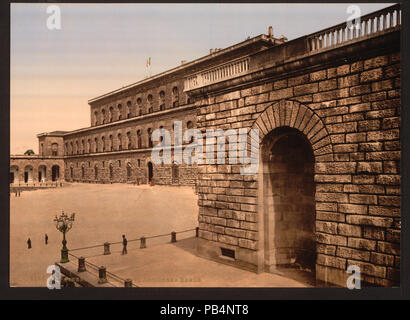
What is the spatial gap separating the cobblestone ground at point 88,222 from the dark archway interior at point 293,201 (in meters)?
6.27

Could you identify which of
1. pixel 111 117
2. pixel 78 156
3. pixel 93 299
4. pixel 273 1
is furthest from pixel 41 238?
pixel 78 156

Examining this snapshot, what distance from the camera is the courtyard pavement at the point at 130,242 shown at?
9.22 metres

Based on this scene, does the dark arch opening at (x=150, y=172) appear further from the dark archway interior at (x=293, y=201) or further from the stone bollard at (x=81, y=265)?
the dark archway interior at (x=293, y=201)

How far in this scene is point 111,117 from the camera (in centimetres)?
4622

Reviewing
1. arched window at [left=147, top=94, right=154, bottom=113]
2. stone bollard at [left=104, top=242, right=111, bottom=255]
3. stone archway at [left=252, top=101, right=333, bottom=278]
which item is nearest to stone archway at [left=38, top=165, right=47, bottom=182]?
arched window at [left=147, top=94, right=154, bottom=113]

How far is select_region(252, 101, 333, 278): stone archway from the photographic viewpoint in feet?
31.5

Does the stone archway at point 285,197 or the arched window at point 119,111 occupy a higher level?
the arched window at point 119,111

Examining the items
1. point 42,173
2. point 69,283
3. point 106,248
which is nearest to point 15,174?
point 42,173

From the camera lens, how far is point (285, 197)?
10.1m

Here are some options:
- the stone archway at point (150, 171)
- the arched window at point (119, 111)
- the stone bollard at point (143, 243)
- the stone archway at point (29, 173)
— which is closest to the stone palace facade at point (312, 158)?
the stone bollard at point (143, 243)

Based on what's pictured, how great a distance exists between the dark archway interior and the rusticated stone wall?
11.3 inches

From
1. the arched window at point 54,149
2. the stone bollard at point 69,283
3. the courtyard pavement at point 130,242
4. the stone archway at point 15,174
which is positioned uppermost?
the arched window at point 54,149

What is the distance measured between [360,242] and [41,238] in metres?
14.2

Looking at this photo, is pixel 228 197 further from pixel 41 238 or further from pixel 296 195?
pixel 41 238
